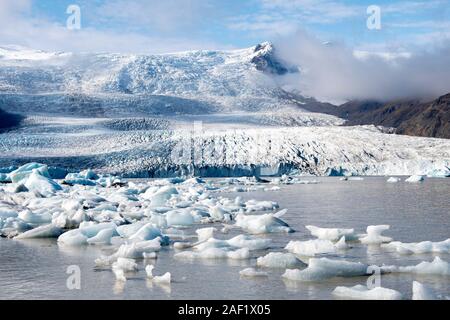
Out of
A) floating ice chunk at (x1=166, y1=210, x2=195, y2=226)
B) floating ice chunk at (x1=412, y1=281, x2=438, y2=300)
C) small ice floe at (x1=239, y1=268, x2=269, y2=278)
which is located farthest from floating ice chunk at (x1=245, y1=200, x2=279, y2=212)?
floating ice chunk at (x1=412, y1=281, x2=438, y2=300)

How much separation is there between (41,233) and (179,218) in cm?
314

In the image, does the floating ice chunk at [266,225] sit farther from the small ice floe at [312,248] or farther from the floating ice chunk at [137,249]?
the floating ice chunk at [137,249]

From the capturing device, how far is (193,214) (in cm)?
1420

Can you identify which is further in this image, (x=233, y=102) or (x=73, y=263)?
(x=233, y=102)

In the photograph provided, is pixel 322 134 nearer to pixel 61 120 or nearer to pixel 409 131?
pixel 61 120

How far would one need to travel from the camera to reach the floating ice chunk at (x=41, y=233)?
11375 mm

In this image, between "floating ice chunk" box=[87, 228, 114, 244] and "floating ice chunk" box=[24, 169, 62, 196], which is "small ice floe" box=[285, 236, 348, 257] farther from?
"floating ice chunk" box=[24, 169, 62, 196]

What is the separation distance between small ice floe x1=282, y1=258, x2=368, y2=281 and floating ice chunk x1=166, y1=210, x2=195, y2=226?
613cm

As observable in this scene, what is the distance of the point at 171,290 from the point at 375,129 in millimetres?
58241

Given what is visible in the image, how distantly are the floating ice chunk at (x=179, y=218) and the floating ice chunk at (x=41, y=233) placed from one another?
8.48 ft

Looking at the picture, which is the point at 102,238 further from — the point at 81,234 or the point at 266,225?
the point at 266,225

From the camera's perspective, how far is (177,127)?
6316 cm

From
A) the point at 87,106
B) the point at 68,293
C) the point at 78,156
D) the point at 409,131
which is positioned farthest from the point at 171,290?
the point at 409,131

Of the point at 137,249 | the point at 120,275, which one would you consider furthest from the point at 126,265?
the point at 137,249
